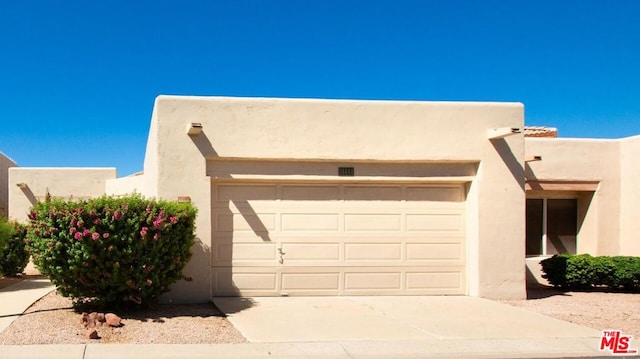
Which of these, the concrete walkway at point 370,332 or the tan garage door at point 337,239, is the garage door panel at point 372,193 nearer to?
the tan garage door at point 337,239

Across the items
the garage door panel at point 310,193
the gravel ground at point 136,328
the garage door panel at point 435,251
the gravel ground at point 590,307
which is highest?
the garage door panel at point 310,193

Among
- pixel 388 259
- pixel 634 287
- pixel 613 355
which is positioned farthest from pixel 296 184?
pixel 634 287

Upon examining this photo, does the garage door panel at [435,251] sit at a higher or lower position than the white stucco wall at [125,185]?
lower

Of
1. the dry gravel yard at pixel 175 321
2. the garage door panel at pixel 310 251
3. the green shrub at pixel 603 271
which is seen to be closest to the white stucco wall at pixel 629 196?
the green shrub at pixel 603 271

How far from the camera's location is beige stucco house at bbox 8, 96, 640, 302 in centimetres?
1170

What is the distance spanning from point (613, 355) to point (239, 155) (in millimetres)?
6655

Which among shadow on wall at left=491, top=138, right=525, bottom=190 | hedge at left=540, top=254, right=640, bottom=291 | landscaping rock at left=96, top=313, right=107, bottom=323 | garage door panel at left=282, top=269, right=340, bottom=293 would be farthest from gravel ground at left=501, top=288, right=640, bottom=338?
landscaping rock at left=96, top=313, right=107, bottom=323

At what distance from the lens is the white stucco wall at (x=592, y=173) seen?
15398 mm

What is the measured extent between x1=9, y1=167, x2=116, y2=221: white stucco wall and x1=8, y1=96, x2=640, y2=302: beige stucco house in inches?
361

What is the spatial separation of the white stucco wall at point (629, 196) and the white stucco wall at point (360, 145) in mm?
4276

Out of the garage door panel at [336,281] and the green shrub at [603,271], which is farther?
the green shrub at [603,271]

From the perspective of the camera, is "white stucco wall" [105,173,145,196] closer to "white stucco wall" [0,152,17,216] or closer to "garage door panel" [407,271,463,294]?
"white stucco wall" [0,152,17,216]

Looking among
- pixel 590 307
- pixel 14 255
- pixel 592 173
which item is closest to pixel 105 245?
pixel 14 255

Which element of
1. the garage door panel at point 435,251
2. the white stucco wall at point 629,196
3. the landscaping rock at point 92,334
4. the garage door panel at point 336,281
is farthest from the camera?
the white stucco wall at point 629,196
